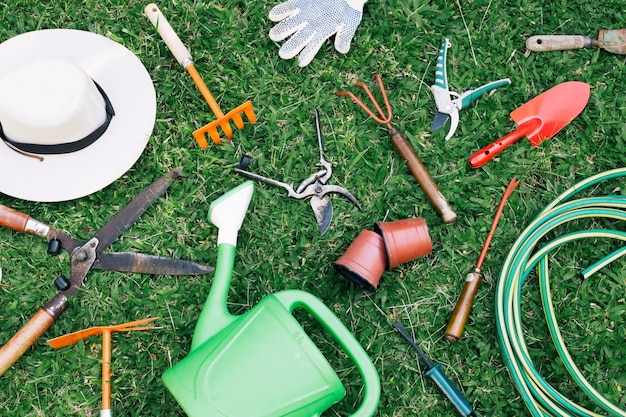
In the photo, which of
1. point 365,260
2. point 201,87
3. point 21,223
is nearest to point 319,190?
point 365,260

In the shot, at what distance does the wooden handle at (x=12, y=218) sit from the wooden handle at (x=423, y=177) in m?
1.42

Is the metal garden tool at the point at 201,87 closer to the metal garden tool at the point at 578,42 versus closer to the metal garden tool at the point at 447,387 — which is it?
the metal garden tool at the point at 447,387

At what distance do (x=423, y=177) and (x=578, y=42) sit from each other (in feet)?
2.95

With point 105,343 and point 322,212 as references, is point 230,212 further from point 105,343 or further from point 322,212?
point 105,343

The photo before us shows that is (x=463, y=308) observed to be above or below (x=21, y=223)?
below

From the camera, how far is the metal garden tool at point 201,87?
2248 millimetres

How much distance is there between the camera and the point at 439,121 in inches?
94.5

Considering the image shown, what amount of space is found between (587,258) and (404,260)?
0.77m

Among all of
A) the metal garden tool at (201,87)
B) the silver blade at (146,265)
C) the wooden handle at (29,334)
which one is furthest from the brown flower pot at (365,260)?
the wooden handle at (29,334)

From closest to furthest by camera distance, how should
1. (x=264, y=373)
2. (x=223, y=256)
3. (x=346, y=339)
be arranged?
(x=264, y=373)
(x=346, y=339)
(x=223, y=256)

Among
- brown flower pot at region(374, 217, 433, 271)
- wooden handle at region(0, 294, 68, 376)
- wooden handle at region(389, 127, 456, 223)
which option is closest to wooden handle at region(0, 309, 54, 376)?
wooden handle at region(0, 294, 68, 376)

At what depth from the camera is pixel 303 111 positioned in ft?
7.88

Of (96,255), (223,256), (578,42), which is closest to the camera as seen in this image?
(223,256)

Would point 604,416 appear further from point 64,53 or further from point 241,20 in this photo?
point 64,53
